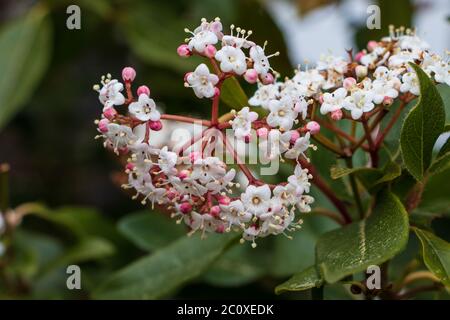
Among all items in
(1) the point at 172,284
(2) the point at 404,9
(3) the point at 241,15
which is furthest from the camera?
(3) the point at 241,15

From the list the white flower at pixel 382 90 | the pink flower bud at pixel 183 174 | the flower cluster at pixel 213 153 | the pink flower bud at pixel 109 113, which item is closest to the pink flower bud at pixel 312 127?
the flower cluster at pixel 213 153

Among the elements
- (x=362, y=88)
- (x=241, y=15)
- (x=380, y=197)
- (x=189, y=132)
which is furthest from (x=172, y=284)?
(x=241, y=15)

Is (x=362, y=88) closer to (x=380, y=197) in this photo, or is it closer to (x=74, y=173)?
(x=380, y=197)

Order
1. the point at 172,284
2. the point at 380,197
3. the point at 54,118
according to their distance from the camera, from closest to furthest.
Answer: the point at 380,197 → the point at 172,284 → the point at 54,118

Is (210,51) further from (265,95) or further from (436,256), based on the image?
(436,256)

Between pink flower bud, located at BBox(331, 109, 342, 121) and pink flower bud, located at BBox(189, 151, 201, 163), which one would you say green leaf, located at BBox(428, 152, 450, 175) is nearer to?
pink flower bud, located at BBox(331, 109, 342, 121)

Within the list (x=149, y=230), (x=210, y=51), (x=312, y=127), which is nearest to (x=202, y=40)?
(x=210, y=51)

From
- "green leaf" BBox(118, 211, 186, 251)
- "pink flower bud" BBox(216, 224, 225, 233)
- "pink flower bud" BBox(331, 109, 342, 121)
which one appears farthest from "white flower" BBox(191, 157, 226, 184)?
"green leaf" BBox(118, 211, 186, 251)
